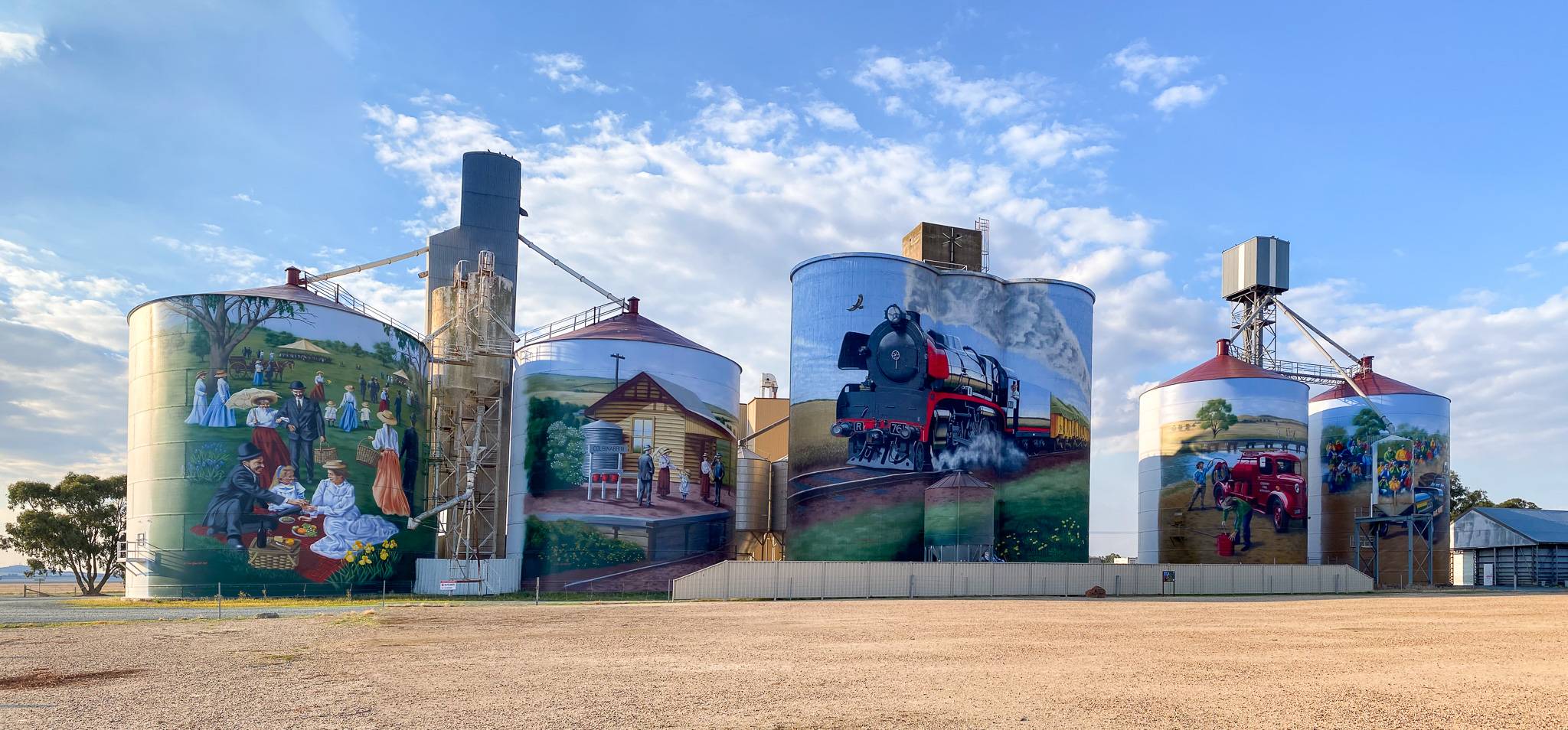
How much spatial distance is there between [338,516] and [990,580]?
29.1 meters

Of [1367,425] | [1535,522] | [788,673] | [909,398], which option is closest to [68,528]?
[909,398]

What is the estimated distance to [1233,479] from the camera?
69.2 metres

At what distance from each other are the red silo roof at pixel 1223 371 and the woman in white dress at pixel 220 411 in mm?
55611

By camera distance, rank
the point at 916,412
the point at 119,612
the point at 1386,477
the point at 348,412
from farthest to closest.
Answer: the point at 1386,477
the point at 916,412
the point at 348,412
the point at 119,612

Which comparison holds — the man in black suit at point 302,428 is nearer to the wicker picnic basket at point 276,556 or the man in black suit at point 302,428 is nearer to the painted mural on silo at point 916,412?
the wicker picnic basket at point 276,556

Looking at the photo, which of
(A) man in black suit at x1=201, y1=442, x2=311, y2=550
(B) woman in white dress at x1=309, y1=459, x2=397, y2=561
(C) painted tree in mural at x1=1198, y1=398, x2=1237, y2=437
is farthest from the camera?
(C) painted tree in mural at x1=1198, y1=398, x2=1237, y2=437

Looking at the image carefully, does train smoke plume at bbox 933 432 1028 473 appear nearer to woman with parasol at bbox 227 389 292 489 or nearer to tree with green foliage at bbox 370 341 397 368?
tree with green foliage at bbox 370 341 397 368

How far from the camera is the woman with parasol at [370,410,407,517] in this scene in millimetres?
49969

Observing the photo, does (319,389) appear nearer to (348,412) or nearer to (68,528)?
(348,412)

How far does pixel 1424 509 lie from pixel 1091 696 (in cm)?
6692

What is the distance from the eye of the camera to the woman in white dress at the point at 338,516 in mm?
47500

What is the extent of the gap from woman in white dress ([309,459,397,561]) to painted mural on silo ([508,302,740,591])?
26.7 feet

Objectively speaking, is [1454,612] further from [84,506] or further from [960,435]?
[84,506]

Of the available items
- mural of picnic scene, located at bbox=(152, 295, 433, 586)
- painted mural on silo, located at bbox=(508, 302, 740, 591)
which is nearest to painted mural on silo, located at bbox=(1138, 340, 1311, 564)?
painted mural on silo, located at bbox=(508, 302, 740, 591)
